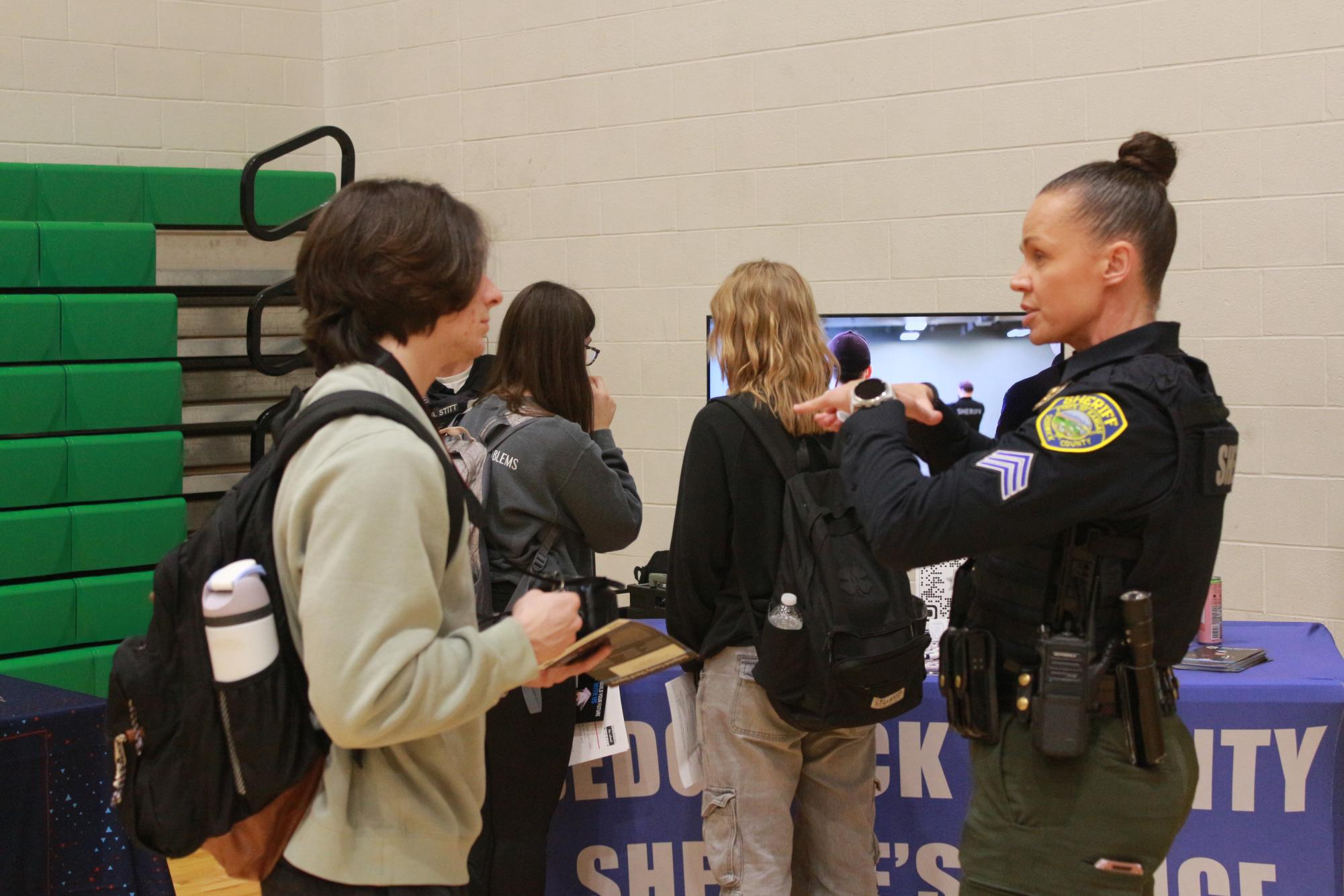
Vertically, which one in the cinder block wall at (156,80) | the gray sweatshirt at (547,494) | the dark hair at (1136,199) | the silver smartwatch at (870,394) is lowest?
the gray sweatshirt at (547,494)

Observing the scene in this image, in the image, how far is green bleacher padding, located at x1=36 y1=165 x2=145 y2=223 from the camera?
4.21 meters

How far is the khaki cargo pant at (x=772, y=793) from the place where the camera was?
233cm

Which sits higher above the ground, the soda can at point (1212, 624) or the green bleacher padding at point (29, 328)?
the green bleacher padding at point (29, 328)

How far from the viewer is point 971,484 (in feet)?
4.89

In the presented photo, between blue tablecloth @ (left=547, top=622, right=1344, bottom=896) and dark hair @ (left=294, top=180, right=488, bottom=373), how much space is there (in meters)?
1.52

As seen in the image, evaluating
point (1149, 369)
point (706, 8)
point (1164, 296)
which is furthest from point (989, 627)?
point (706, 8)

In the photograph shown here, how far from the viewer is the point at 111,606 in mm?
4191

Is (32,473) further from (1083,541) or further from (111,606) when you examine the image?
(1083,541)

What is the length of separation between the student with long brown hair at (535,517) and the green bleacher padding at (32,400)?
89.4 inches

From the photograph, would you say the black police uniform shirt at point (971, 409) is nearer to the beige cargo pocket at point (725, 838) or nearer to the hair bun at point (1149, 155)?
the beige cargo pocket at point (725, 838)

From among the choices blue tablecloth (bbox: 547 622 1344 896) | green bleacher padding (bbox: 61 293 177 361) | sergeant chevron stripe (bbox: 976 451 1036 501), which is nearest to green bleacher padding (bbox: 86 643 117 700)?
green bleacher padding (bbox: 61 293 177 361)

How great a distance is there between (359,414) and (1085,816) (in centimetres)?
101

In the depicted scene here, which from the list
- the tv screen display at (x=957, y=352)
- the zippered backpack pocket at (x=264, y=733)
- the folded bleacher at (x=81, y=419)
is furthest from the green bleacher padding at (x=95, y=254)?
the zippered backpack pocket at (x=264, y=733)

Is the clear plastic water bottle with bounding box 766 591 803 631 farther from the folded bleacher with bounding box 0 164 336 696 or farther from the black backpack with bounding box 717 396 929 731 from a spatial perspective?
the folded bleacher with bounding box 0 164 336 696
